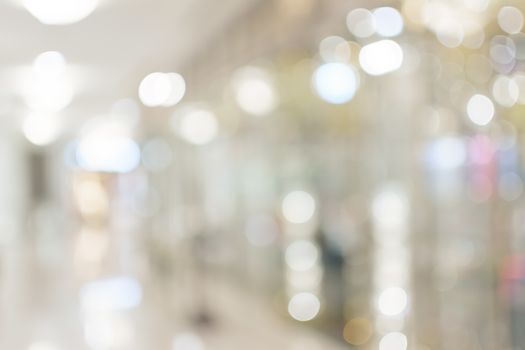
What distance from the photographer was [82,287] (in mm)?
10156

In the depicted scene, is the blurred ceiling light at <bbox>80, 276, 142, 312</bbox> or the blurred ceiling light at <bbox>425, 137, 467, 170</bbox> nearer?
the blurred ceiling light at <bbox>425, 137, 467, 170</bbox>

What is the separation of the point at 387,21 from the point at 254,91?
15.2ft

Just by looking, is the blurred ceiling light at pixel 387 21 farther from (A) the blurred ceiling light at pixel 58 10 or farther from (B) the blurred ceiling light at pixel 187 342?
(B) the blurred ceiling light at pixel 187 342

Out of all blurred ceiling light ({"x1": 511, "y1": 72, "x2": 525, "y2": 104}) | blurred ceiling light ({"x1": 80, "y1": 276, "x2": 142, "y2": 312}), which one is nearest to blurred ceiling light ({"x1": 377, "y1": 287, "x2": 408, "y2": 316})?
blurred ceiling light ({"x1": 511, "y1": 72, "x2": 525, "y2": 104})

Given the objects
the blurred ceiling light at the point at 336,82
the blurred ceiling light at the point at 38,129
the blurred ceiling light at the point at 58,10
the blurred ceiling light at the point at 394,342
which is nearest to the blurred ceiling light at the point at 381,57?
the blurred ceiling light at the point at 336,82

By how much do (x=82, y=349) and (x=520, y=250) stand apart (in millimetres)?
3454

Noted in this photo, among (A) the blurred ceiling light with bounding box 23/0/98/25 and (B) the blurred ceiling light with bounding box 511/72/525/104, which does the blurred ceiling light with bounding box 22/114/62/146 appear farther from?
(B) the blurred ceiling light with bounding box 511/72/525/104

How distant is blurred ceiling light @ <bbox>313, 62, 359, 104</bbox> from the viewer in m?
6.38

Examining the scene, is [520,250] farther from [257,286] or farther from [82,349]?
[257,286]

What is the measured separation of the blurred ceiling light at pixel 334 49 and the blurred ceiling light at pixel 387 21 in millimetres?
989

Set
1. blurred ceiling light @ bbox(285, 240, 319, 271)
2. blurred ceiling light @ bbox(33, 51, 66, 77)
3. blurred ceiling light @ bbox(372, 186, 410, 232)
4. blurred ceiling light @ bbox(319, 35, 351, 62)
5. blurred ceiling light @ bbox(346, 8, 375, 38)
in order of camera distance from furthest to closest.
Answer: blurred ceiling light @ bbox(285, 240, 319, 271) < blurred ceiling light @ bbox(319, 35, 351, 62) < blurred ceiling light @ bbox(372, 186, 410, 232) < blurred ceiling light @ bbox(346, 8, 375, 38) < blurred ceiling light @ bbox(33, 51, 66, 77)

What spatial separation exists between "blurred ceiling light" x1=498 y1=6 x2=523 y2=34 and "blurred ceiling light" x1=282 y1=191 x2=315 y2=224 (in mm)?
3963

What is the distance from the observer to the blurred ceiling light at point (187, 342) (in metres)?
6.36

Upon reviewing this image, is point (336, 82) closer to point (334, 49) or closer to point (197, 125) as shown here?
point (334, 49)
